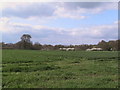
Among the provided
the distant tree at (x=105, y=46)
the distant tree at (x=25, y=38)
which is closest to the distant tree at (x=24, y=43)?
the distant tree at (x=25, y=38)

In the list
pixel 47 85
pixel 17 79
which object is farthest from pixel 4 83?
pixel 47 85

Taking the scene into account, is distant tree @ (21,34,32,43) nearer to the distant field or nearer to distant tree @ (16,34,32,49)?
distant tree @ (16,34,32,49)

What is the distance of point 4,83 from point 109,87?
4620 millimetres

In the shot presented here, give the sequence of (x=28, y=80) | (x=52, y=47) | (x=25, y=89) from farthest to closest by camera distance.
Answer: (x=52, y=47), (x=28, y=80), (x=25, y=89)

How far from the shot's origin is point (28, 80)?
37.7 feet

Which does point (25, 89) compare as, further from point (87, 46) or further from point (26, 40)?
point (87, 46)

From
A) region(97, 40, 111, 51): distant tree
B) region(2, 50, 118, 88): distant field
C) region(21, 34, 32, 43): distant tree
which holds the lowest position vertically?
region(2, 50, 118, 88): distant field

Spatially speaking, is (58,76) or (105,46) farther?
(105,46)

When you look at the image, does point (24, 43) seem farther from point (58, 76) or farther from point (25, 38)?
point (58, 76)

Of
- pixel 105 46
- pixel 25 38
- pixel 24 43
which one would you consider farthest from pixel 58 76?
pixel 105 46

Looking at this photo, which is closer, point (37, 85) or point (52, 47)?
point (37, 85)

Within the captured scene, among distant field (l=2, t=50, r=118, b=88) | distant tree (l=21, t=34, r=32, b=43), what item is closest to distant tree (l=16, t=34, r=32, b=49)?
distant tree (l=21, t=34, r=32, b=43)

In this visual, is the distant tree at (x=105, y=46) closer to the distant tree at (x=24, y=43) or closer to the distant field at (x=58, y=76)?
the distant tree at (x=24, y=43)

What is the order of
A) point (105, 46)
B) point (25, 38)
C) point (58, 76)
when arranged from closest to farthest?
point (58, 76) → point (25, 38) → point (105, 46)
